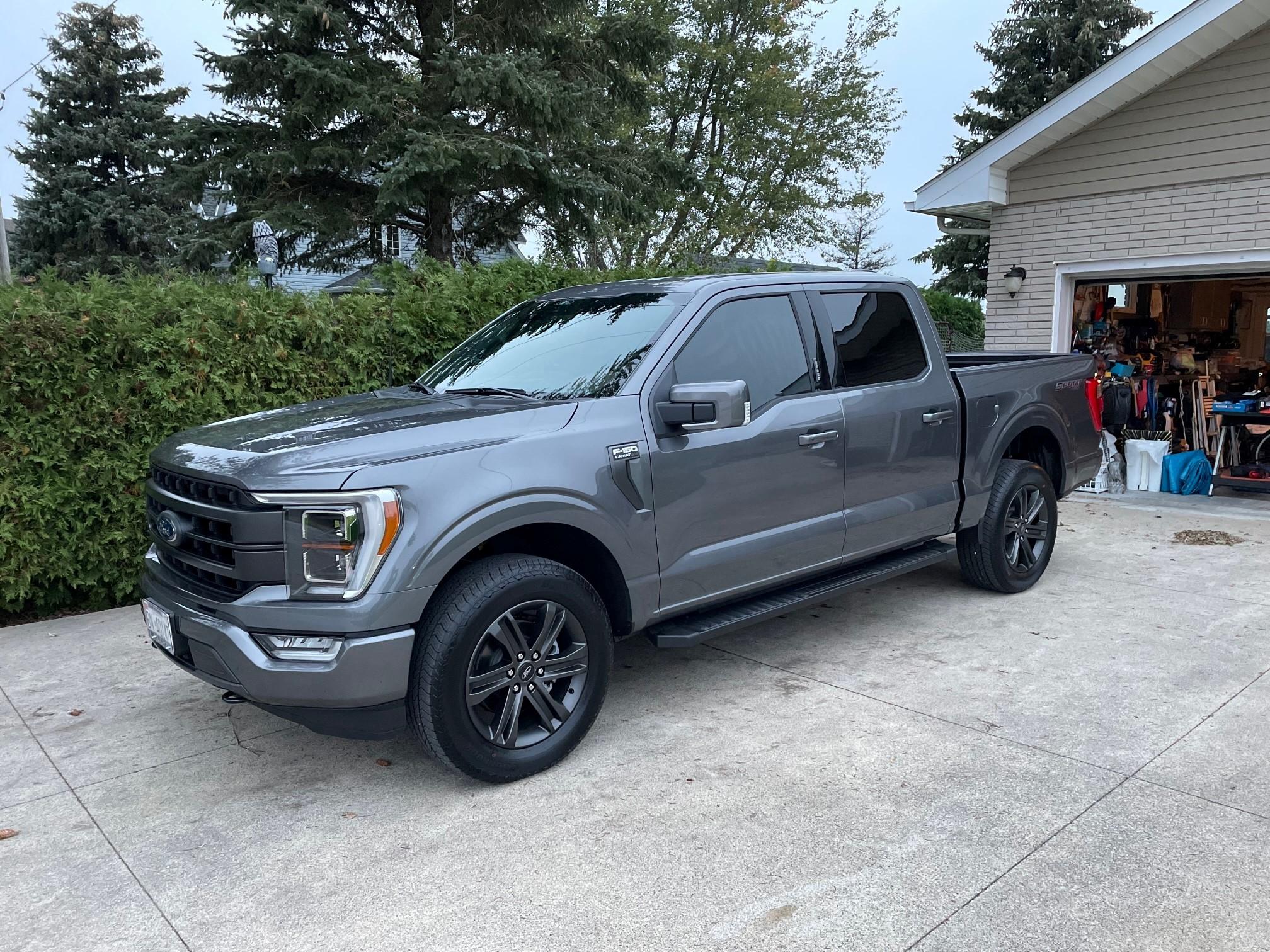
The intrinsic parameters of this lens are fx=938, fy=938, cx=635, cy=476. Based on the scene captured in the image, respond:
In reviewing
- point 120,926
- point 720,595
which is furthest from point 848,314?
point 120,926

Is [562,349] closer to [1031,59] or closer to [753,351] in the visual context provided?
[753,351]

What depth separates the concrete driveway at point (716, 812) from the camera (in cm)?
271

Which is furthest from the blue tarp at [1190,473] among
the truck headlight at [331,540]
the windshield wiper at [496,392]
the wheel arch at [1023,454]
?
the truck headlight at [331,540]

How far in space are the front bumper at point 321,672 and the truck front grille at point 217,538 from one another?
119mm

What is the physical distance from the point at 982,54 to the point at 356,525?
2428 centimetres

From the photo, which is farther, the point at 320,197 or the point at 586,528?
the point at 320,197

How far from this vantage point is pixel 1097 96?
929 cm

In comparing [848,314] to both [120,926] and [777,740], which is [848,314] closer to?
[777,740]

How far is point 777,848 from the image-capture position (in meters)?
3.07

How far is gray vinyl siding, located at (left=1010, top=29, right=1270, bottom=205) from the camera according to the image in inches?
345

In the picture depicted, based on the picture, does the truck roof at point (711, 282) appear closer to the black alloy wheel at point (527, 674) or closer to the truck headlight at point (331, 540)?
the black alloy wheel at point (527, 674)

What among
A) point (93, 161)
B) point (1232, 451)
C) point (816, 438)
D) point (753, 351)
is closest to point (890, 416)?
point (816, 438)

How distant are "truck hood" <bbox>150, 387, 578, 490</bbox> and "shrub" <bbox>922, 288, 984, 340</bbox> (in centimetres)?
1840

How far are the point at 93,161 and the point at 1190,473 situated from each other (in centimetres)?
2547
